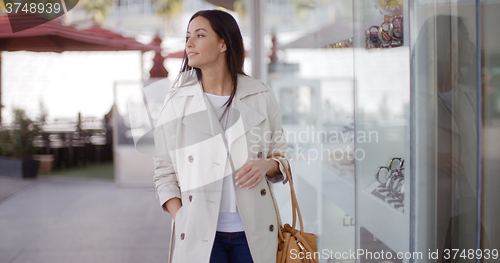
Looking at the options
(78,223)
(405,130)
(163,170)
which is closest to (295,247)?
(163,170)

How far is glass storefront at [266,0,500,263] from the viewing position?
1146 millimetres

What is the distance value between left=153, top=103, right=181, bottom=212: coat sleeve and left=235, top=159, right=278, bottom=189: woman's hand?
24 cm

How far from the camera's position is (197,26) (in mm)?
1348

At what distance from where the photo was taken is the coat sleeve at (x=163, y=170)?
52.1 inches

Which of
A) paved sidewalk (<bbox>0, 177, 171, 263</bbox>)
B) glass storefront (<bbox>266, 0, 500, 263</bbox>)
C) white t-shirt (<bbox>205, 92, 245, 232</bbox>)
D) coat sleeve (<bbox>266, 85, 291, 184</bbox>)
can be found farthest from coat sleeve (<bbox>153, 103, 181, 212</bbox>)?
paved sidewalk (<bbox>0, 177, 171, 263</bbox>)

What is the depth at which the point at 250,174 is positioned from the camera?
124 centimetres

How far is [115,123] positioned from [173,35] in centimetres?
155

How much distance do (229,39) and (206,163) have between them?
462 millimetres

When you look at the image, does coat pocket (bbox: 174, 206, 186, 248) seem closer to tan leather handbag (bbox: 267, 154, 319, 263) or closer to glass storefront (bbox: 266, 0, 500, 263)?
tan leather handbag (bbox: 267, 154, 319, 263)

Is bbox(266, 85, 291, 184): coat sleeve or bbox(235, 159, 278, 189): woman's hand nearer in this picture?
bbox(235, 159, 278, 189): woman's hand

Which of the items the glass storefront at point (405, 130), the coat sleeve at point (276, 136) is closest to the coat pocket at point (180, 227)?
the coat sleeve at point (276, 136)

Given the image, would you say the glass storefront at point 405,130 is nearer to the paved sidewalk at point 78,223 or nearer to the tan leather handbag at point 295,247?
the tan leather handbag at point 295,247

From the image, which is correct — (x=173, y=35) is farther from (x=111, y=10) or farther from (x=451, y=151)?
(x=451, y=151)

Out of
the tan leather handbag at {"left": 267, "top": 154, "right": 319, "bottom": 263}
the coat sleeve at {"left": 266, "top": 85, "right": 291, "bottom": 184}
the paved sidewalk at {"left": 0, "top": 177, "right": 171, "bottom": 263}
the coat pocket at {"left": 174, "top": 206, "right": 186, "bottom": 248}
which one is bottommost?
the paved sidewalk at {"left": 0, "top": 177, "right": 171, "bottom": 263}
